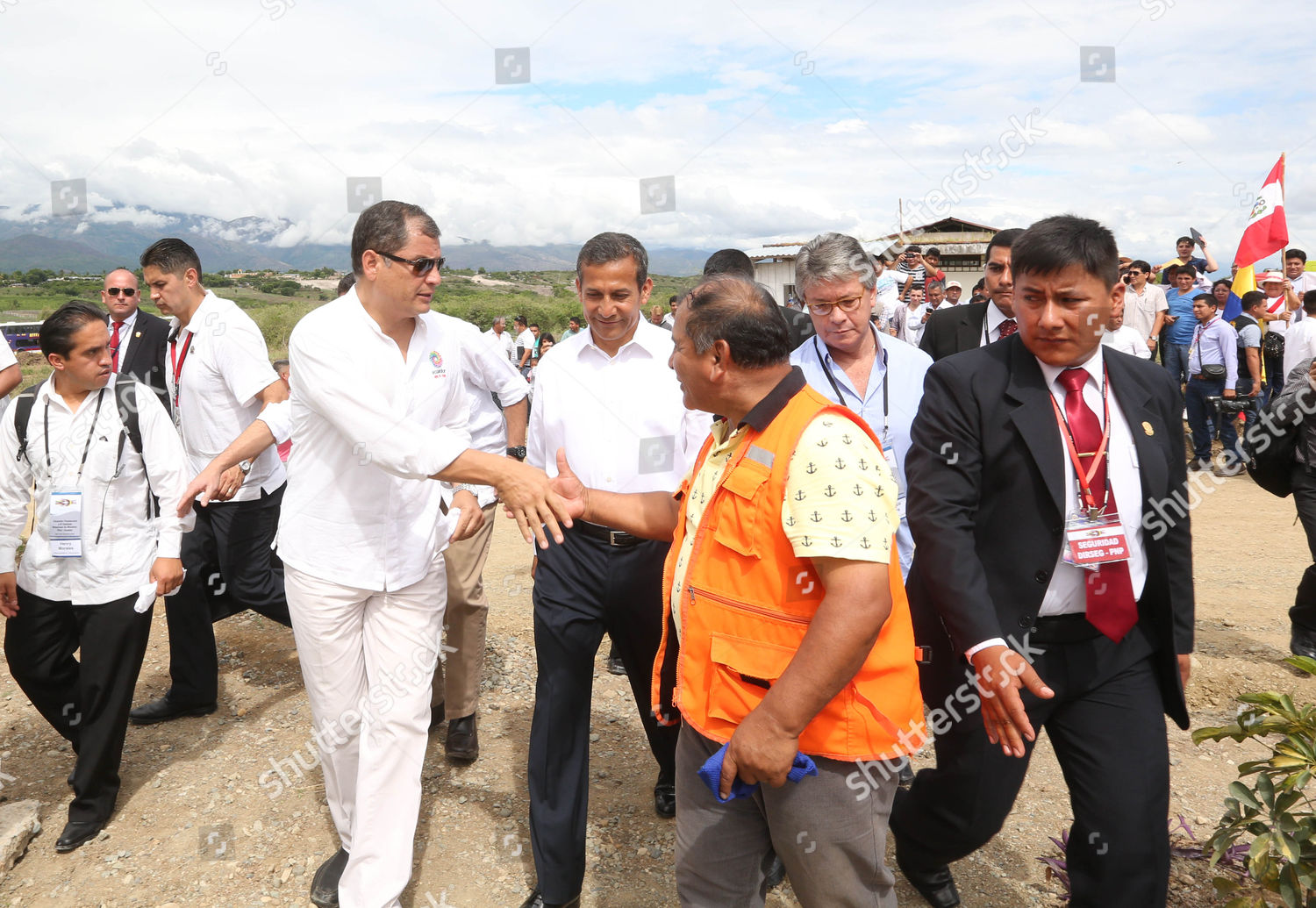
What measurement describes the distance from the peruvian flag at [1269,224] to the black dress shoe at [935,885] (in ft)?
29.2

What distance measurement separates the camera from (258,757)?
4.23 metres

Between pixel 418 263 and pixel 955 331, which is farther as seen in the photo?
pixel 955 331

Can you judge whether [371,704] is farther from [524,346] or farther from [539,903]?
[524,346]

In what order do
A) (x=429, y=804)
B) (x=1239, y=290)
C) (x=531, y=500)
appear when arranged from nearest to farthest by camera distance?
(x=531, y=500)
(x=429, y=804)
(x=1239, y=290)

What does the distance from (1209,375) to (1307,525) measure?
6.48 m

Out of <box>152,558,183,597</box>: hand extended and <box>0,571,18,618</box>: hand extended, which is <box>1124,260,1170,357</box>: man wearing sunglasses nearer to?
<box>152,558,183,597</box>: hand extended

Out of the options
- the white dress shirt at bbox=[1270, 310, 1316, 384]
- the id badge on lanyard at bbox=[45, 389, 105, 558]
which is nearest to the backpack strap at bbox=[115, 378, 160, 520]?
the id badge on lanyard at bbox=[45, 389, 105, 558]

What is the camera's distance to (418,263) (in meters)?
2.89

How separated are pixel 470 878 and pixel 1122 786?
2.27m

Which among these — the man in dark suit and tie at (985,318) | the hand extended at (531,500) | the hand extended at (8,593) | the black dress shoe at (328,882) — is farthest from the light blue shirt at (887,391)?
the hand extended at (8,593)

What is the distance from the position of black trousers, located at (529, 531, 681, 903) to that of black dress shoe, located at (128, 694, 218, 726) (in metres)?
2.57

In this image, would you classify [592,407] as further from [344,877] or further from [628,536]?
[344,877]

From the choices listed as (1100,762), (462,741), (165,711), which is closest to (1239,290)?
(1100,762)

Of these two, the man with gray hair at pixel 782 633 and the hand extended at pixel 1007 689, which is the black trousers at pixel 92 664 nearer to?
the man with gray hair at pixel 782 633
